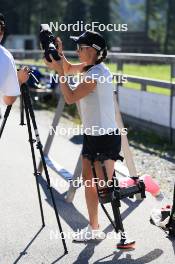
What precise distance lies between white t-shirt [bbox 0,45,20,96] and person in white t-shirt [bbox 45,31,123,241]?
355mm

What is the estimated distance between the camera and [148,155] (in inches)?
385

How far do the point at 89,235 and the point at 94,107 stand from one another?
120 cm

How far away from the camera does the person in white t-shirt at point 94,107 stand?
17.4 feet

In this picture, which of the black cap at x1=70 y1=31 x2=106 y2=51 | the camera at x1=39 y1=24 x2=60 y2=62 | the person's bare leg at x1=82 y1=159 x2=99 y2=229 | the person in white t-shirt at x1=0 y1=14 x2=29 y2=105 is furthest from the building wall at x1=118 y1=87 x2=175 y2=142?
the person in white t-shirt at x1=0 y1=14 x2=29 y2=105

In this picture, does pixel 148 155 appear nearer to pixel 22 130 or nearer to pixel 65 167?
pixel 65 167

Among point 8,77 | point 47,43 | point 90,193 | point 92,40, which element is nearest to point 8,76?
point 8,77

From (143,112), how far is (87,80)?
6.50m

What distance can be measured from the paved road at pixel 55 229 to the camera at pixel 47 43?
167 cm

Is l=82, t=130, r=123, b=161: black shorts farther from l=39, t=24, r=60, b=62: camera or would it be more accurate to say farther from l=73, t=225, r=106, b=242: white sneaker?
l=39, t=24, r=60, b=62: camera

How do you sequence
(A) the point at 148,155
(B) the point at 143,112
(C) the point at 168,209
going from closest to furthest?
(C) the point at 168,209, (A) the point at 148,155, (B) the point at 143,112

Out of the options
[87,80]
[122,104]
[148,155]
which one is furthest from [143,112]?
[87,80]

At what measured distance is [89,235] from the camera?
5723 mm

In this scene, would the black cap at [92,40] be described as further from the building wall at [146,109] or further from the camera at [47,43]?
the building wall at [146,109]

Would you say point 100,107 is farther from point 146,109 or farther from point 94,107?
point 146,109
